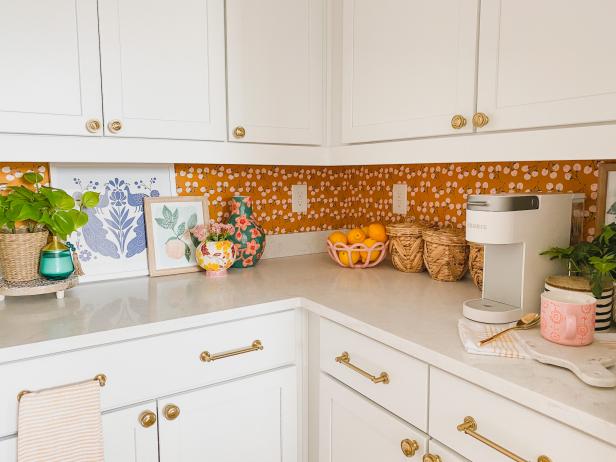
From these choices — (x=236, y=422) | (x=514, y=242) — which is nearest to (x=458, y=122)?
(x=514, y=242)

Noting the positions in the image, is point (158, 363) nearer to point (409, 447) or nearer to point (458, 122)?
point (409, 447)

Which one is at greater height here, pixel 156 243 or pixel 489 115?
pixel 489 115

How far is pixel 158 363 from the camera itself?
1239mm

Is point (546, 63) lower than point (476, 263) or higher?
higher

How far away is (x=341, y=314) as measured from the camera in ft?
4.25

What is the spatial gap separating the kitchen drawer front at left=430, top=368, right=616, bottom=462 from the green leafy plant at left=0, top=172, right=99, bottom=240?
1.15 metres

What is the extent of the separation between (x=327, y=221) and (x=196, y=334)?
3.61 ft

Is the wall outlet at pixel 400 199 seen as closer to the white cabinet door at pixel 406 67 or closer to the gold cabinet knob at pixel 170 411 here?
the white cabinet door at pixel 406 67

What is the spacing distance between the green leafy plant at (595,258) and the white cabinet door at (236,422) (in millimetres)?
833

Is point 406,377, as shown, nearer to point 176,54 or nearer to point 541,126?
point 541,126

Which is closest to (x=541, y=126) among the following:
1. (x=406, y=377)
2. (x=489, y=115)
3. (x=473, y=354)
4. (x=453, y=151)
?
(x=489, y=115)

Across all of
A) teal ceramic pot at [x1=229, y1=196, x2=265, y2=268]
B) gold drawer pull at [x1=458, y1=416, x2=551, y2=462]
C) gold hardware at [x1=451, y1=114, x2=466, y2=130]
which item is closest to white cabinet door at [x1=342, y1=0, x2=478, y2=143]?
gold hardware at [x1=451, y1=114, x2=466, y2=130]

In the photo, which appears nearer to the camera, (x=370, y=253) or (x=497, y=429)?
(x=497, y=429)

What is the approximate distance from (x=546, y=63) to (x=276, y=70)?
35.3 inches
